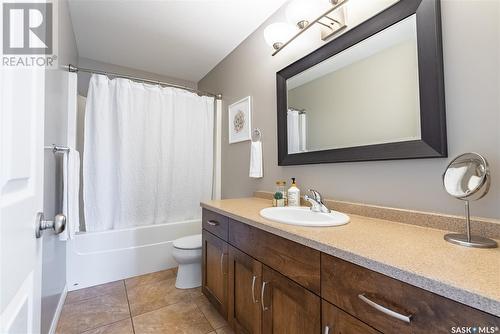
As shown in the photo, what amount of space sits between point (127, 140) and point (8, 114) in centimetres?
189

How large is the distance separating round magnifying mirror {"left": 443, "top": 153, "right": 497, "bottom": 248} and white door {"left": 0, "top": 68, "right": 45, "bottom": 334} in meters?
1.20

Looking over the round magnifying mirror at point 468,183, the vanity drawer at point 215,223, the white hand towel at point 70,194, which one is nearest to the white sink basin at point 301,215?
the vanity drawer at point 215,223

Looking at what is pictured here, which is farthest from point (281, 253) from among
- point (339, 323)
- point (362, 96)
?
point (362, 96)

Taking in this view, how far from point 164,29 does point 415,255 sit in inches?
94.6

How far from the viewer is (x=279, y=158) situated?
5.78 feet

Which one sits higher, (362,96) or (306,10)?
(306,10)

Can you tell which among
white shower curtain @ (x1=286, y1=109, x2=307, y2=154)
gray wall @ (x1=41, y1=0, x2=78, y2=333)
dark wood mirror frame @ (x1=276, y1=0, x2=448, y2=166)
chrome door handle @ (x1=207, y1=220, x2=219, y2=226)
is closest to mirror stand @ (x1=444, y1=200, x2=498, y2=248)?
dark wood mirror frame @ (x1=276, y1=0, x2=448, y2=166)

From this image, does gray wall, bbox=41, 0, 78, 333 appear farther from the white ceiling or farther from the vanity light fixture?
the vanity light fixture

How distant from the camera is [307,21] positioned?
1.45m

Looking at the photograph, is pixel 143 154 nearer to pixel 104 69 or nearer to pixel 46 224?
pixel 104 69

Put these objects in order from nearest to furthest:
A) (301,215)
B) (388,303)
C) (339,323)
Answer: (388,303), (339,323), (301,215)

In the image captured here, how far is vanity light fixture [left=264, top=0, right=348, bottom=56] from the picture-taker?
4.27 ft

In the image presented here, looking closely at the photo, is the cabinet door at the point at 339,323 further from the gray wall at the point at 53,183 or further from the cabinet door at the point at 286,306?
the gray wall at the point at 53,183

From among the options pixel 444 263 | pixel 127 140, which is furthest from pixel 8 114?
pixel 127 140
